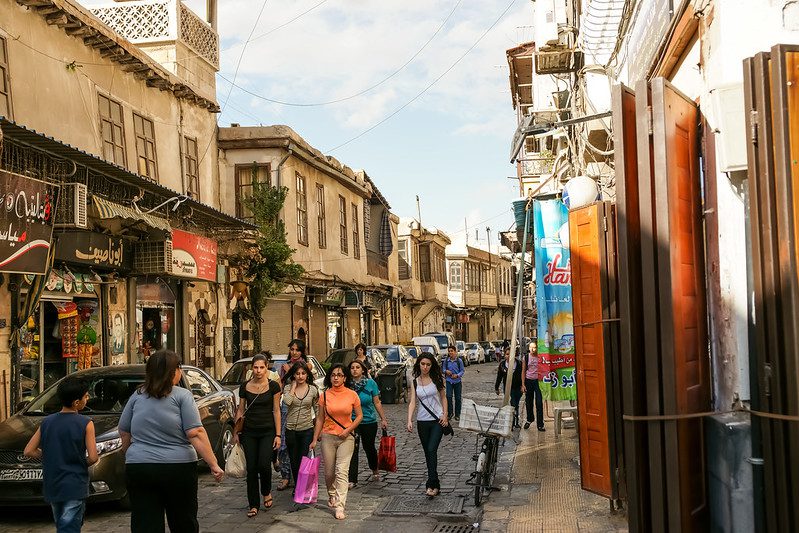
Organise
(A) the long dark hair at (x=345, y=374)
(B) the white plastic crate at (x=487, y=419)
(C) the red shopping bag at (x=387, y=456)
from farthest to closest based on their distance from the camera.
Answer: (C) the red shopping bag at (x=387, y=456)
(A) the long dark hair at (x=345, y=374)
(B) the white plastic crate at (x=487, y=419)

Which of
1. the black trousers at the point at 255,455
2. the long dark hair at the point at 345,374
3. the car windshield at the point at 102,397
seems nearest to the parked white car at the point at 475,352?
the long dark hair at the point at 345,374

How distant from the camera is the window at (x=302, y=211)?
26375mm

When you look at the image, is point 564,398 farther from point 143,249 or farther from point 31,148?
point 143,249

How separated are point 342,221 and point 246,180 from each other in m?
7.84

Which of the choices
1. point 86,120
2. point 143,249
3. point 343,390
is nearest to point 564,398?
point 343,390

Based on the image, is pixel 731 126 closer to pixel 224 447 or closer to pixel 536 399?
pixel 224 447

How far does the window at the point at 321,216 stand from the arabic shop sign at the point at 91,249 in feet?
42.6

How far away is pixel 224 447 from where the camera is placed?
36.3 feet

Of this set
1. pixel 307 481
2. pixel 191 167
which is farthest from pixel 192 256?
pixel 307 481

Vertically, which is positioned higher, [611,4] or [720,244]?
[611,4]

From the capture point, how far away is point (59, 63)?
15.1 m

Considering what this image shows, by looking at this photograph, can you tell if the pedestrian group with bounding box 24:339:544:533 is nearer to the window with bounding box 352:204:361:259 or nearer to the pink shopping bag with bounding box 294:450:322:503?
the pink shopping bag with bounding box 294:450:322:503

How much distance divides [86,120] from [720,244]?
1417cm

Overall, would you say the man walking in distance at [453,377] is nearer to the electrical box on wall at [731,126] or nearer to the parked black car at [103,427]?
the parked black car at [103,427]
